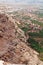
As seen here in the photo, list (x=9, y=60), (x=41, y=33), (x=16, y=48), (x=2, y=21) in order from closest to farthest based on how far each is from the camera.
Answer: (x=9, y=60) < (x=16, y=48) < (x=2, y=21) < (x=41, y=33)

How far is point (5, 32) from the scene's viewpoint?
14648mm

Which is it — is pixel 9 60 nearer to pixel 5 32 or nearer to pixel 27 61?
pixel 27 61

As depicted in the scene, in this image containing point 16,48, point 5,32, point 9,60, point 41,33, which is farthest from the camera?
point 41,33

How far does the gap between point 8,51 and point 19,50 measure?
1557mm

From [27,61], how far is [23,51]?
6.57ft

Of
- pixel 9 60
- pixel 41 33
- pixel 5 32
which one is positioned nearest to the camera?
pixel 9 60

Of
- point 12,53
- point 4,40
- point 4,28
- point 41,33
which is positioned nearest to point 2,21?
point 4,28

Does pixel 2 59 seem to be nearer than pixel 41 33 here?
Yes

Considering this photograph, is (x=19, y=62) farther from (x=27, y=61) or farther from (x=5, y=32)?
(x=5, y=32)

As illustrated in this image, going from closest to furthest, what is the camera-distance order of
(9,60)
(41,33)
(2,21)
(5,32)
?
(9,60)
(5,32)
(2,21)
(41,33)

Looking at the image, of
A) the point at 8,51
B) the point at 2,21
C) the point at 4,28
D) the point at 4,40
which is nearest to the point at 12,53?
the point at 8,51

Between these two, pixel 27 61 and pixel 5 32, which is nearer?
pixel 27 61

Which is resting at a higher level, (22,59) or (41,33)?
(22,59)

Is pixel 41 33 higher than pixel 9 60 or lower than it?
lower
